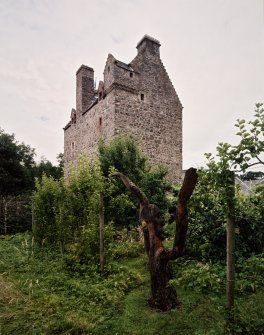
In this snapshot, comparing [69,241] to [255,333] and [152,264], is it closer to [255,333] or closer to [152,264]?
[152,264]

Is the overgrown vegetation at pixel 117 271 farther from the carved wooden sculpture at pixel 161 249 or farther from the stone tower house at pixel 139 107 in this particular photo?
the stone tower house at pixel 139 107

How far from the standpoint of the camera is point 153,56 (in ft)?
62.5

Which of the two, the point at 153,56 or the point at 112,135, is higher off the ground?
the point at 153,56

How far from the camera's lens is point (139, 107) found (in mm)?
17609

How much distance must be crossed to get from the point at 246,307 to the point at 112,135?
12782 millimetres

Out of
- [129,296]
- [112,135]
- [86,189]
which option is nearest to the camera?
[129,296]

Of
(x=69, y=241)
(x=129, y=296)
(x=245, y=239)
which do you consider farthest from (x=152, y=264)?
(x=69, y=241)

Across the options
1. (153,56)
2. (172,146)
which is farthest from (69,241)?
(153,56)

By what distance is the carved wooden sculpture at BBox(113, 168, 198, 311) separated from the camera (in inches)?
189

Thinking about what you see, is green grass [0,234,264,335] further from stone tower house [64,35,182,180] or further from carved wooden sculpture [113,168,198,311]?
stone tower house [64,35,182,180]

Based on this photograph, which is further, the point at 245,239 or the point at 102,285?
the point at 245,239

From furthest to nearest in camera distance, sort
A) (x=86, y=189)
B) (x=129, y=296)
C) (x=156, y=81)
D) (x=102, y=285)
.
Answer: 1. (x=156, y=81)
2. (x=86, y=189)
3. (x=102, y=285)
4. (x=129, y=296)

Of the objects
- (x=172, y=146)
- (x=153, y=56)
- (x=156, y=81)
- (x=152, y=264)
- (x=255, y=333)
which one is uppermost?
→ (x=153, y=56)

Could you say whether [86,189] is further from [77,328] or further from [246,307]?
[246,307]
